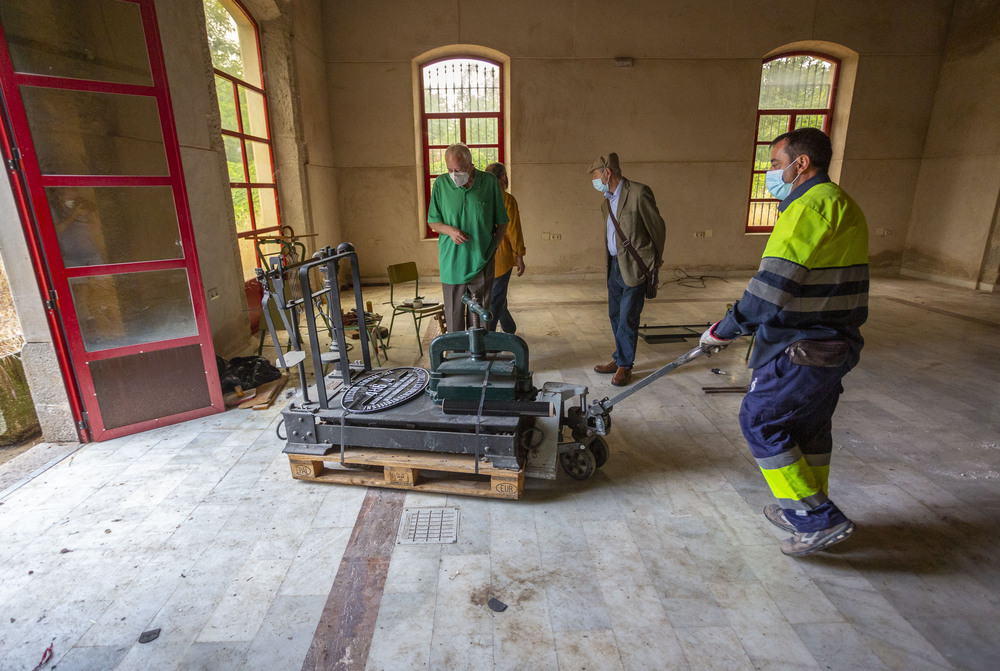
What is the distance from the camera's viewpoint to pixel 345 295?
8.34 metres

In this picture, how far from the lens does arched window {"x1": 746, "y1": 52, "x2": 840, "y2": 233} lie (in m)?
8.99

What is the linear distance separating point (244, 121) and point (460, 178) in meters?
3.93

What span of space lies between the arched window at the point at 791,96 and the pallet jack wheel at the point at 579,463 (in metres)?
8.39

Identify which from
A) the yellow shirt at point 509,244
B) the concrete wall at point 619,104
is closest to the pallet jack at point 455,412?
the yellow shirt at point 509,244

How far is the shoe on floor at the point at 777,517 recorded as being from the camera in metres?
2.50

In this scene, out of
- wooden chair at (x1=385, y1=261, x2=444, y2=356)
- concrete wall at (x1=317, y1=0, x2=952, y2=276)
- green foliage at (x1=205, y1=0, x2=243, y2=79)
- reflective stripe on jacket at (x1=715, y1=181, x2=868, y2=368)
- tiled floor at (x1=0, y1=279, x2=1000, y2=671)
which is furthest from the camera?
concrete wall at (x1=317, y1=0, x2=952, y2=276)

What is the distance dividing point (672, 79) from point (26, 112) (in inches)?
335

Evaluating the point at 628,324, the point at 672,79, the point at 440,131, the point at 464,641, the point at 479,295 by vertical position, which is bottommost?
the point at 464,641

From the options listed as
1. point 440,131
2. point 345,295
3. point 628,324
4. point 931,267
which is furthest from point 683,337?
point 931,267

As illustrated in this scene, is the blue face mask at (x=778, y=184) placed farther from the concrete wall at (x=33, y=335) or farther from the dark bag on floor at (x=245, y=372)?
the concrete wall at (x=33, y=335)

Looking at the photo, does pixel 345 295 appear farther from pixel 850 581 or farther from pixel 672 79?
pixel 850 581

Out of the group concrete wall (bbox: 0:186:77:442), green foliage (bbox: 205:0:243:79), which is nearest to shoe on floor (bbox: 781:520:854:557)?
concrete wall (bbox: 0:186:77:442)

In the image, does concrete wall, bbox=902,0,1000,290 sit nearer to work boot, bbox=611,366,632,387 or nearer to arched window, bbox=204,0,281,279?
work boot, bbox=611,366,632,387

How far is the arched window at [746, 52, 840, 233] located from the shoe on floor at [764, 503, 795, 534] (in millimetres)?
8293
